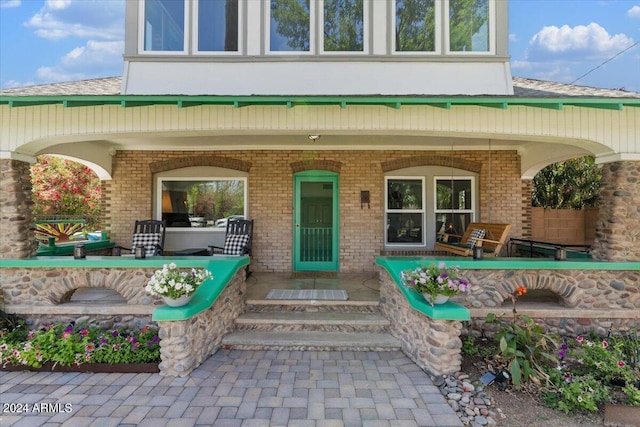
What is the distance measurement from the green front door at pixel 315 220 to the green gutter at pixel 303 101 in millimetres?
3305

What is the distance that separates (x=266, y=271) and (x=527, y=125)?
561 centimetres

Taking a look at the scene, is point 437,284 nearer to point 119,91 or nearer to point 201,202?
point 119,91

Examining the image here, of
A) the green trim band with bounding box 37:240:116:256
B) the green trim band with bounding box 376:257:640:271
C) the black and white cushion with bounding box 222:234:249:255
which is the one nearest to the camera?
the green trim band with bounding box 376:257:640:271

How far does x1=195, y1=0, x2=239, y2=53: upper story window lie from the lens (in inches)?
233

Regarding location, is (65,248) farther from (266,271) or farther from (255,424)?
(255,424)

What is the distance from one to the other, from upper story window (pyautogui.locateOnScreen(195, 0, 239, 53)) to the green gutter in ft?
6.34

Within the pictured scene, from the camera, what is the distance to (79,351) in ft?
13.2

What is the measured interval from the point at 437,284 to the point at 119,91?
5646 mm

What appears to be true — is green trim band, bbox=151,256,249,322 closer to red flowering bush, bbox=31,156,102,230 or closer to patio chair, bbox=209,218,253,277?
patio chair, bbox=209,218,253,277

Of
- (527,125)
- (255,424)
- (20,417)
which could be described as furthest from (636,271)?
(20,417)

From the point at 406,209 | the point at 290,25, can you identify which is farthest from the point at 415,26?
the point at 406,209

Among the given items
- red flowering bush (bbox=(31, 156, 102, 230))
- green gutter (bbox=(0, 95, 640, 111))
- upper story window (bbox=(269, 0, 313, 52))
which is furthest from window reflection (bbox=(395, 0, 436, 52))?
red flowering bush (bbox=(31, 156, 102, 230))

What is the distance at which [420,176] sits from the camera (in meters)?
7.90

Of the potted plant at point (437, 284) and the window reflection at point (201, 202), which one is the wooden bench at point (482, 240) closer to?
the potted plant at point (437, 284)
